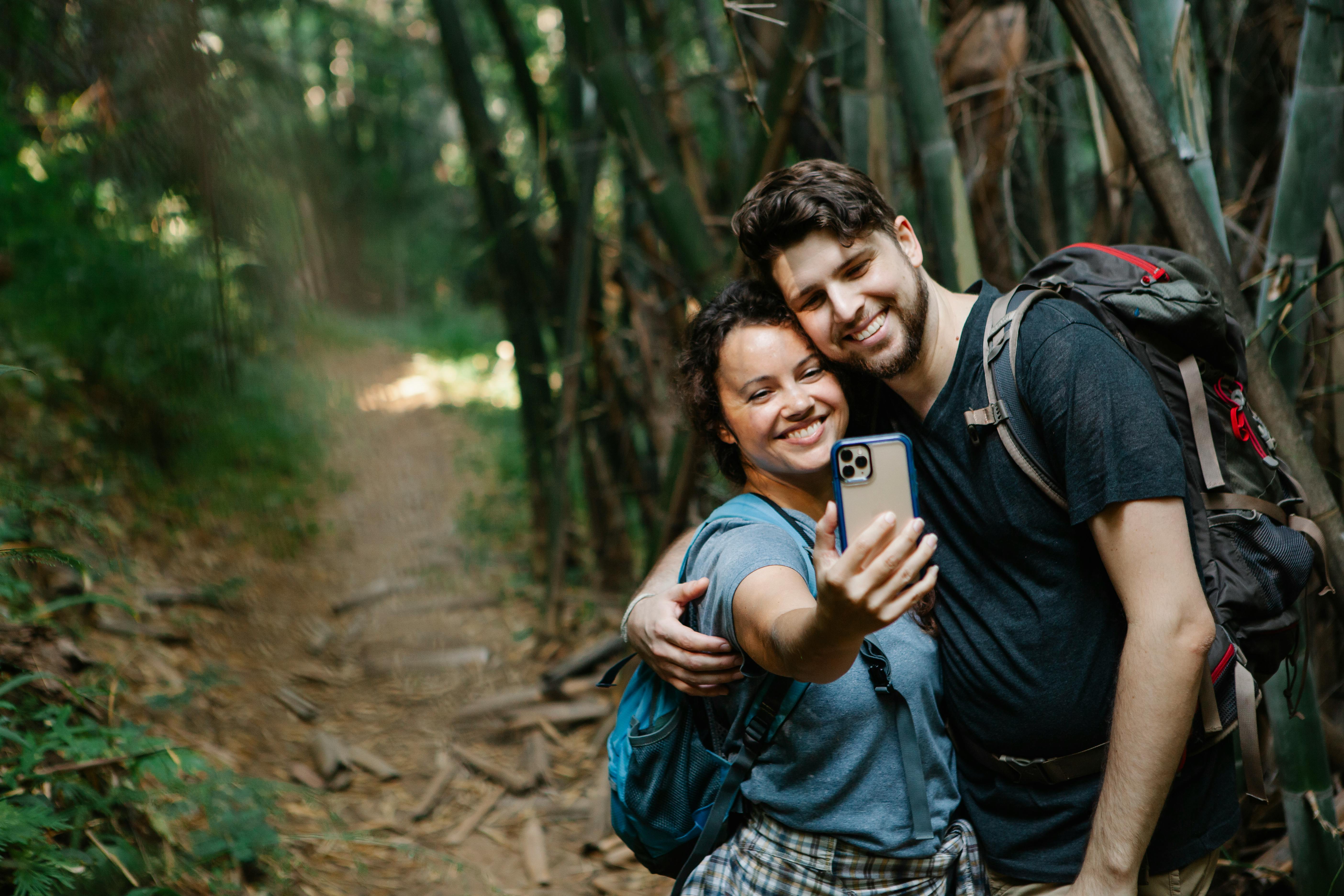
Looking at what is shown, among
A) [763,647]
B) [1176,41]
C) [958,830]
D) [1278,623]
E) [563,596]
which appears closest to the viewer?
[763,647]

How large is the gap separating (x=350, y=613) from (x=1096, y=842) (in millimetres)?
3942

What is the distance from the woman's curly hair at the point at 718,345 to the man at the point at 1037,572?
1.8 inches

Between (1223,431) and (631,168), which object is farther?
(631,168)

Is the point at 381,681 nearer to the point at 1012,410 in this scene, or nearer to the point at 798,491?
the point at 798,491

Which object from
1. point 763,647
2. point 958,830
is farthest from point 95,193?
point 958,830

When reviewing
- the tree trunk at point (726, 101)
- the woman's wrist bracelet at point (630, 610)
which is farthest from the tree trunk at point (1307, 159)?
the tree trunk at point (726, 101)

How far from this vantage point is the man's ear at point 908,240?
1.47m

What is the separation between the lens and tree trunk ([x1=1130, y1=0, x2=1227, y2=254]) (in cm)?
157

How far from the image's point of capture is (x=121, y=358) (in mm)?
4348

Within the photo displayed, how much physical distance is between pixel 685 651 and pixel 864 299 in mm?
636

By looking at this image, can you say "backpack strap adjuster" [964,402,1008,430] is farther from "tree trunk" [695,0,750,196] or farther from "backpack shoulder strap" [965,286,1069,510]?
"tree trunk" [695,0,750,196]

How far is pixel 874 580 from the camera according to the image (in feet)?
3.06

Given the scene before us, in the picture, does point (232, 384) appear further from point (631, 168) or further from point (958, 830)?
point (958, 830)

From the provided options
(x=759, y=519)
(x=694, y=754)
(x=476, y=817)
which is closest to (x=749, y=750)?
(x=694, y=754)
